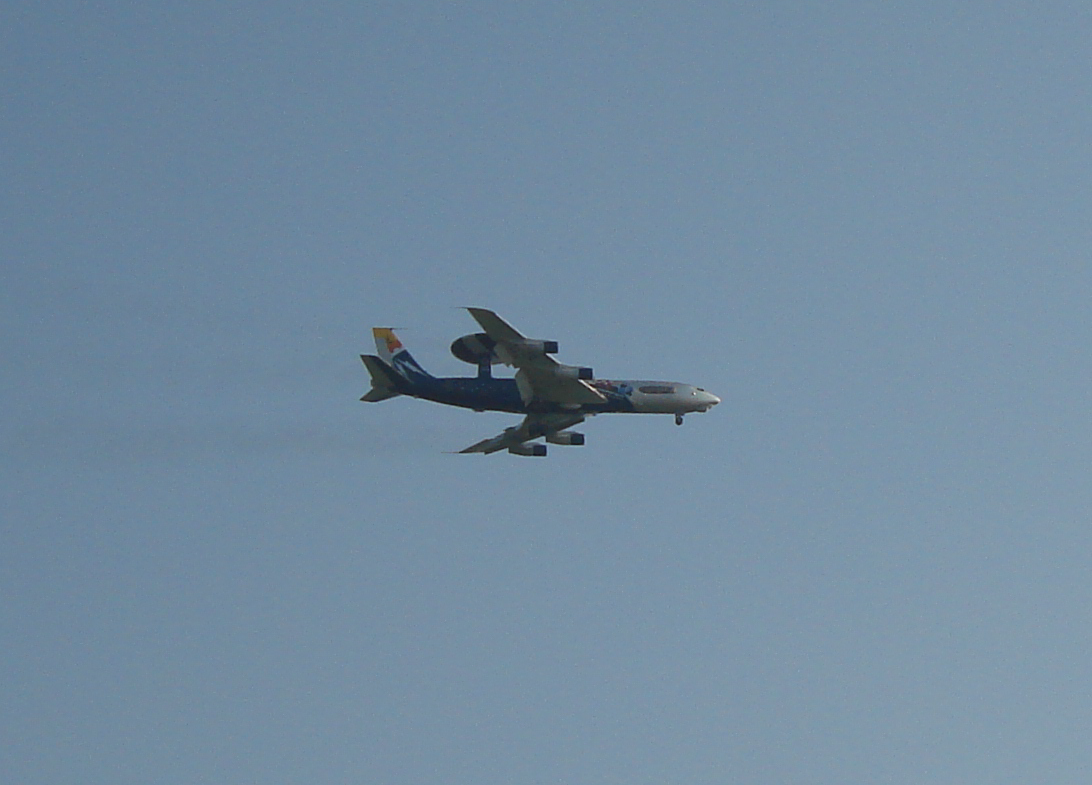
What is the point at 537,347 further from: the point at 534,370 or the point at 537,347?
the point at 534,370

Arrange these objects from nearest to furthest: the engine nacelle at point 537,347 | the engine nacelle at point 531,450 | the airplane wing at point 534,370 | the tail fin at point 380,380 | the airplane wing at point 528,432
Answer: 1. the airplane wing at point 534,370
2. the engine nacelle at point 537,347
3. the tail fin at point 380,380
4. the airplane wing at point 528,432
5. the engine nacelle at point 531,450

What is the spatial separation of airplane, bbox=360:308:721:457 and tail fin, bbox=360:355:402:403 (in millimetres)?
53

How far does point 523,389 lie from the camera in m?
112

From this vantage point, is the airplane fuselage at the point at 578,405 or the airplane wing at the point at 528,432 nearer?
the airplane fuselage at the point at 578,405

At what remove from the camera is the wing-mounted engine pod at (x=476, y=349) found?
109 metres

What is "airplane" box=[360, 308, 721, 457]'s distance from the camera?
10919cm

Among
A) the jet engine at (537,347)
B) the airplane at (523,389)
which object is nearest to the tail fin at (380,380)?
the airplane at (523,389)

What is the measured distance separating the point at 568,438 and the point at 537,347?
10.1 meters

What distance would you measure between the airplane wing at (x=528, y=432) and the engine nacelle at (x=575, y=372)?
14.2 feet

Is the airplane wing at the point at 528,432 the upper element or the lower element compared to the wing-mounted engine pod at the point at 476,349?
lower

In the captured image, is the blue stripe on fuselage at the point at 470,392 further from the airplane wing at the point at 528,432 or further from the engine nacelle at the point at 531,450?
the engine nacelle at the point at 531,450

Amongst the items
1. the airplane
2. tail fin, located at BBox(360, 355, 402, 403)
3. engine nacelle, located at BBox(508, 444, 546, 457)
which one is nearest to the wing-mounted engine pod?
the airplane

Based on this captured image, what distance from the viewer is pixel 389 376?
111 metres

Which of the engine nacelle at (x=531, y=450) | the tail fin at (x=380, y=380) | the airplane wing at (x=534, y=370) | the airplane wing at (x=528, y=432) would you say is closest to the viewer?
the airplane wing at (x=534, y=370)
